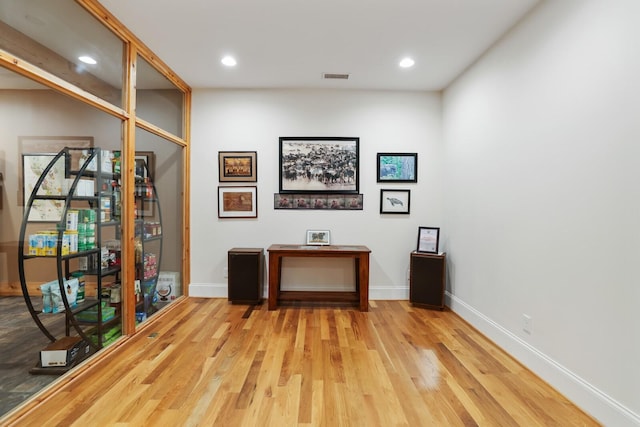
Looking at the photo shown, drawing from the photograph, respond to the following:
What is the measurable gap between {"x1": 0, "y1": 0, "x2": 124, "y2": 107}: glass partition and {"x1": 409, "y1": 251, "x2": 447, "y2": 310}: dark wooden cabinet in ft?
11.6

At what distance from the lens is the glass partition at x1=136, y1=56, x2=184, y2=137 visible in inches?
114

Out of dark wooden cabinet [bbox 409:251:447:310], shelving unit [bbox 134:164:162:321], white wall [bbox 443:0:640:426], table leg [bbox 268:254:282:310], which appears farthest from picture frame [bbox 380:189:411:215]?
shelving unit [bbox 134:164:162:321]

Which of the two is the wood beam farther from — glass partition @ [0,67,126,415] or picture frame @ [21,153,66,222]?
picture frame @ [21,153,66,222]

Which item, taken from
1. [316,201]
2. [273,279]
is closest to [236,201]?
[316,201]

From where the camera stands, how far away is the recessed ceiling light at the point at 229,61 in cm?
301

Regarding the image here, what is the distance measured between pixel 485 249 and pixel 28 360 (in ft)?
12.3

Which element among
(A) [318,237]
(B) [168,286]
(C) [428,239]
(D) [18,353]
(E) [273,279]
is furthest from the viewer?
(A) [318,237]

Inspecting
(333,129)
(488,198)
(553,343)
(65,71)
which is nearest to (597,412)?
(553,343)

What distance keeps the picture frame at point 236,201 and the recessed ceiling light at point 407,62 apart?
2.31 metres

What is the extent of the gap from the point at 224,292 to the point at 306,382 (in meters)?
2.20

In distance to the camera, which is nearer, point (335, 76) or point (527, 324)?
point (527, 324)

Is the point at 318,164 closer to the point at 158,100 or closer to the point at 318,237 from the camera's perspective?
the point at 318,237

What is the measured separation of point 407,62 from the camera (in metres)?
3.07

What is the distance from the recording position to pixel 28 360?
1913mm
